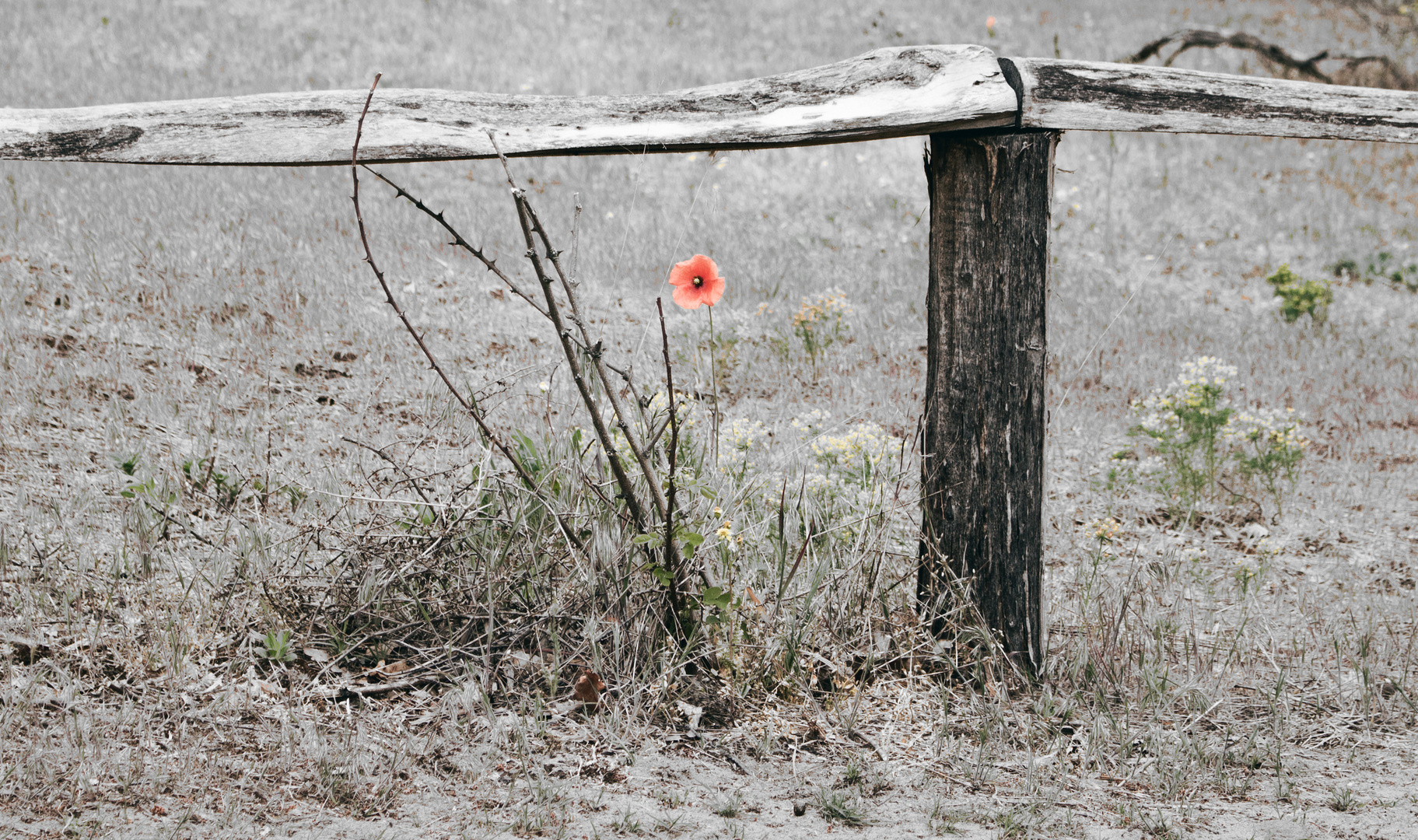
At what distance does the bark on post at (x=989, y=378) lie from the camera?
268 centimetres

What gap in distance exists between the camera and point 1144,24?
15.0 meters

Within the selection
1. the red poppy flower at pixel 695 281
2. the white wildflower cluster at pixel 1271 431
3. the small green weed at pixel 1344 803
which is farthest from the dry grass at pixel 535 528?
the white wildflower cluster at pixel 1271 431

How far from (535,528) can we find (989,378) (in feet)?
4.56

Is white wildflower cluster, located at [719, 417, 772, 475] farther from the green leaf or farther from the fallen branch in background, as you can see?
the fallen branch in background

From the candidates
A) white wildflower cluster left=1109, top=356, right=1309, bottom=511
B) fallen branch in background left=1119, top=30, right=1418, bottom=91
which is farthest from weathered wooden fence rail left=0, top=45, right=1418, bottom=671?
fallen branch in background left=1119, top=30, right=1418, bottom=91

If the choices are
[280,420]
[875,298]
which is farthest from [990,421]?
[875,298]

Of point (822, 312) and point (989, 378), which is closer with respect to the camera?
point (989, 378)

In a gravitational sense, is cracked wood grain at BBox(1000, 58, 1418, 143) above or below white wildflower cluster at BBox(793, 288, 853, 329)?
above

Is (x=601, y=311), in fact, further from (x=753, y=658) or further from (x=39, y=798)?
(x=39, y=798)

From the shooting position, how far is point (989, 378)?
9.00 ft

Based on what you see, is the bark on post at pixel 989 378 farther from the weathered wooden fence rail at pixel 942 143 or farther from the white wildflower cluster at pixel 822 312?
the white wildflower cluster at pixel 822 312

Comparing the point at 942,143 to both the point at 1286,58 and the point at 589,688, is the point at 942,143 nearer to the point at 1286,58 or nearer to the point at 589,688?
the point at 589,688

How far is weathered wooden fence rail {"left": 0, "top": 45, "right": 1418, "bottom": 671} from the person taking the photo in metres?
2.67

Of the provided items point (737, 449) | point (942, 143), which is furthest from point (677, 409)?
point (942, 143)
